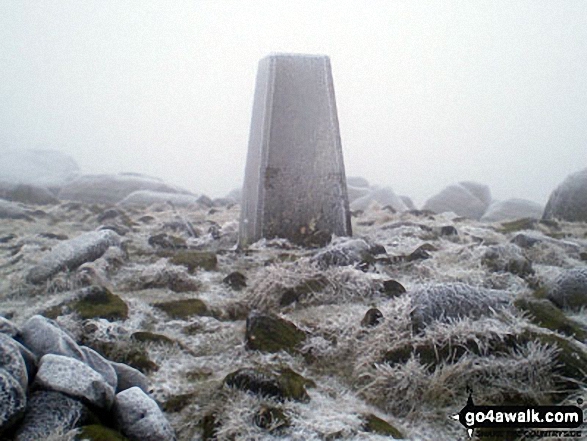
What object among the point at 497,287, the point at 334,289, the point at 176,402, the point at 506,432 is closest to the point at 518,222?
the point at 497,287

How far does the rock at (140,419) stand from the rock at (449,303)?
152cm

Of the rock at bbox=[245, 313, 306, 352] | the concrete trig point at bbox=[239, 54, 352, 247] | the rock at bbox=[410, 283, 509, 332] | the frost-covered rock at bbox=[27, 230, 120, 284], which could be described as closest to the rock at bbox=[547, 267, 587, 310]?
the rock at bbox=[410, 283, 509, 332]

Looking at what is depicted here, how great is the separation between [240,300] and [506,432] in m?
2.12

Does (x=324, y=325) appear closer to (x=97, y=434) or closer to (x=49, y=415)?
(x=97, y=434)

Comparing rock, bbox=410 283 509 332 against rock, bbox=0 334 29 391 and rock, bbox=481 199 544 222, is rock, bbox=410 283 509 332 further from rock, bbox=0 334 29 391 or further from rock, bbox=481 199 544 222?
rock, bbox=481 199 544 222

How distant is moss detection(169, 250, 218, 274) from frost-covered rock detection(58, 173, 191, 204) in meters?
9.22

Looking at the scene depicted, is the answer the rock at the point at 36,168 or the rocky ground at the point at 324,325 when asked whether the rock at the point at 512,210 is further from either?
the rock at the point at 36,168

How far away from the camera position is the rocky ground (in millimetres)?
2586

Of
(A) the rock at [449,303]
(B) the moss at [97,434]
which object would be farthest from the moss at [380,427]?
(B) the moss at [97,434]

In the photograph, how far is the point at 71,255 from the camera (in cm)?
459

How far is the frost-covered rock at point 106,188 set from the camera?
44.9ft

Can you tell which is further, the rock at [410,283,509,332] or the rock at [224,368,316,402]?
the rock at [410,283,509,332]

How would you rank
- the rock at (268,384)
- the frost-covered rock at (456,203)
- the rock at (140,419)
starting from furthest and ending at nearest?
the frost-covered rock at (456,203)
the rock at (268,384)
the rock at (140,419)

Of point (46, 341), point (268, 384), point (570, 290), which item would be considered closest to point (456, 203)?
point (570, 290)
